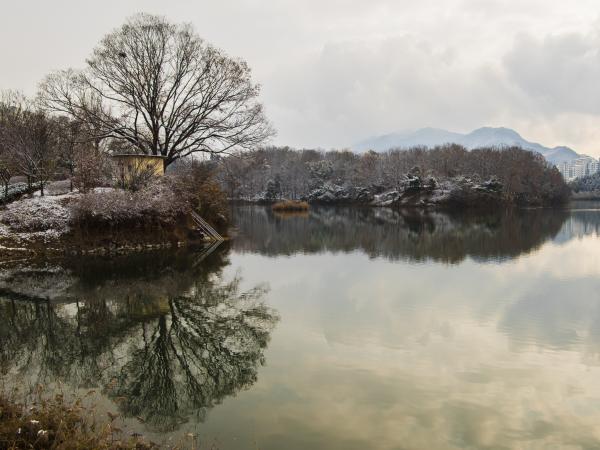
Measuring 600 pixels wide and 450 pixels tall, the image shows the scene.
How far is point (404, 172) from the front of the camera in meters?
83.2

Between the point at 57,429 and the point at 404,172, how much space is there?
268 ft

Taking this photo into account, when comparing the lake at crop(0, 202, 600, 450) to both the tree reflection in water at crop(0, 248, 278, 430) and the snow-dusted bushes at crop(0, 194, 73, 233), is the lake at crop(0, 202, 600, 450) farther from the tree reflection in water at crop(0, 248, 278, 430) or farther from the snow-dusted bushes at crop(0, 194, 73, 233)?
the snow-dusted bushes at crop(0, 194, 73, 233)

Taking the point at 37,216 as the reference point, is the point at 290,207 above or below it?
above

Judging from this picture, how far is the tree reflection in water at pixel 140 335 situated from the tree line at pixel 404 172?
196ft

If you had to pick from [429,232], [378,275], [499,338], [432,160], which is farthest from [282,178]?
[499,338]

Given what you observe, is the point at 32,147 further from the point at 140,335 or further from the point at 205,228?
the point at 140,335

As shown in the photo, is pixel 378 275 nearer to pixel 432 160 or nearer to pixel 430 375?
pixel 430 375

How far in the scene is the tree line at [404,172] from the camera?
79.7m

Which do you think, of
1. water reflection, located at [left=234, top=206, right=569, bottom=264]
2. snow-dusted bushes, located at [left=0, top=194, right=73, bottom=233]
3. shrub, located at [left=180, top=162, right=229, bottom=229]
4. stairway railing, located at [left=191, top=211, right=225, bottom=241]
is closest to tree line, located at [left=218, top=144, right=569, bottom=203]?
water reflection, located at [left=234, top=206, right=569, bottom=264]

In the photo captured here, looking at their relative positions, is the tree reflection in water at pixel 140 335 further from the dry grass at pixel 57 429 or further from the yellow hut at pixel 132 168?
the yellow hut at pixel 132 168

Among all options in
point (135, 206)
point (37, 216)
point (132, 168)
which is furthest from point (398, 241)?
point (37, 216)

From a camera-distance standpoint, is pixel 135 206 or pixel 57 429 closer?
pixel 57 429

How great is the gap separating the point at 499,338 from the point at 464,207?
62344mm

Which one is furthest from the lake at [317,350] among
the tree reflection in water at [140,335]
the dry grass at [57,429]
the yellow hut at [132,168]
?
the yellow hut at [132,168]
